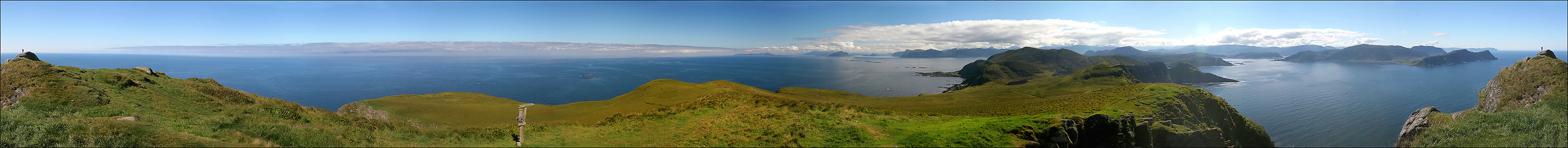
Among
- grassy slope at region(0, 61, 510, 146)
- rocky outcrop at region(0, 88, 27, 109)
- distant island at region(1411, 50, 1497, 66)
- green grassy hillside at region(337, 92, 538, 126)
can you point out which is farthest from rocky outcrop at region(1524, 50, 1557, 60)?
distant island at region(1411, 50, 1497, 66)

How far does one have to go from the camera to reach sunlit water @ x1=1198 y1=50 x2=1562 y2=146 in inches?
1428

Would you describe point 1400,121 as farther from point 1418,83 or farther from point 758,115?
point 1418,83

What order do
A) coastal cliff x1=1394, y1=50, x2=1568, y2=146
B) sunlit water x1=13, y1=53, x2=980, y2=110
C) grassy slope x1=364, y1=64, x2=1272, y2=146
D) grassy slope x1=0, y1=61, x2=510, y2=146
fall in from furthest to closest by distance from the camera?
sunlit water x1=13, y1=53, x2=980, y2=110
coastal cliff x1=1394, y1=50, x2=1568, y2=146
grassy slope x1=364, y1=64, x2=1272, y2=146
grassy slope x1=0, y1=61, x2=510, y2=146

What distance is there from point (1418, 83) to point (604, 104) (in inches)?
4993

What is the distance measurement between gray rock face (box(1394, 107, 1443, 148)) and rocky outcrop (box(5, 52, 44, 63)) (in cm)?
6038

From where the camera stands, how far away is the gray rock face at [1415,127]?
2325cm

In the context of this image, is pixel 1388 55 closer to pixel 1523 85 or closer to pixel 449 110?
pixel 1523 85

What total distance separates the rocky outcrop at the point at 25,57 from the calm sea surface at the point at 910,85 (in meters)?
46.4

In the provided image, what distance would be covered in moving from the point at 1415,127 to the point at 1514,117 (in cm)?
281

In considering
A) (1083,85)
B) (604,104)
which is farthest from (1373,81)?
(604,104)

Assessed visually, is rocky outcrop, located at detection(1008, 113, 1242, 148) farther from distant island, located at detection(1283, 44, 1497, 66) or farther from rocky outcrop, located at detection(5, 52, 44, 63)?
distant island, located at detection(1283, 44, 1497, 66)

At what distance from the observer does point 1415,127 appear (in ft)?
77.9

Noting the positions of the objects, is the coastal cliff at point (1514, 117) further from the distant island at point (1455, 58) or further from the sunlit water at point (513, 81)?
the distant island at point (1455, 58)

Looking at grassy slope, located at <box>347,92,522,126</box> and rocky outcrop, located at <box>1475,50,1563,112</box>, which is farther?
grassy slope, located at <box>347,92,522,126</box>
